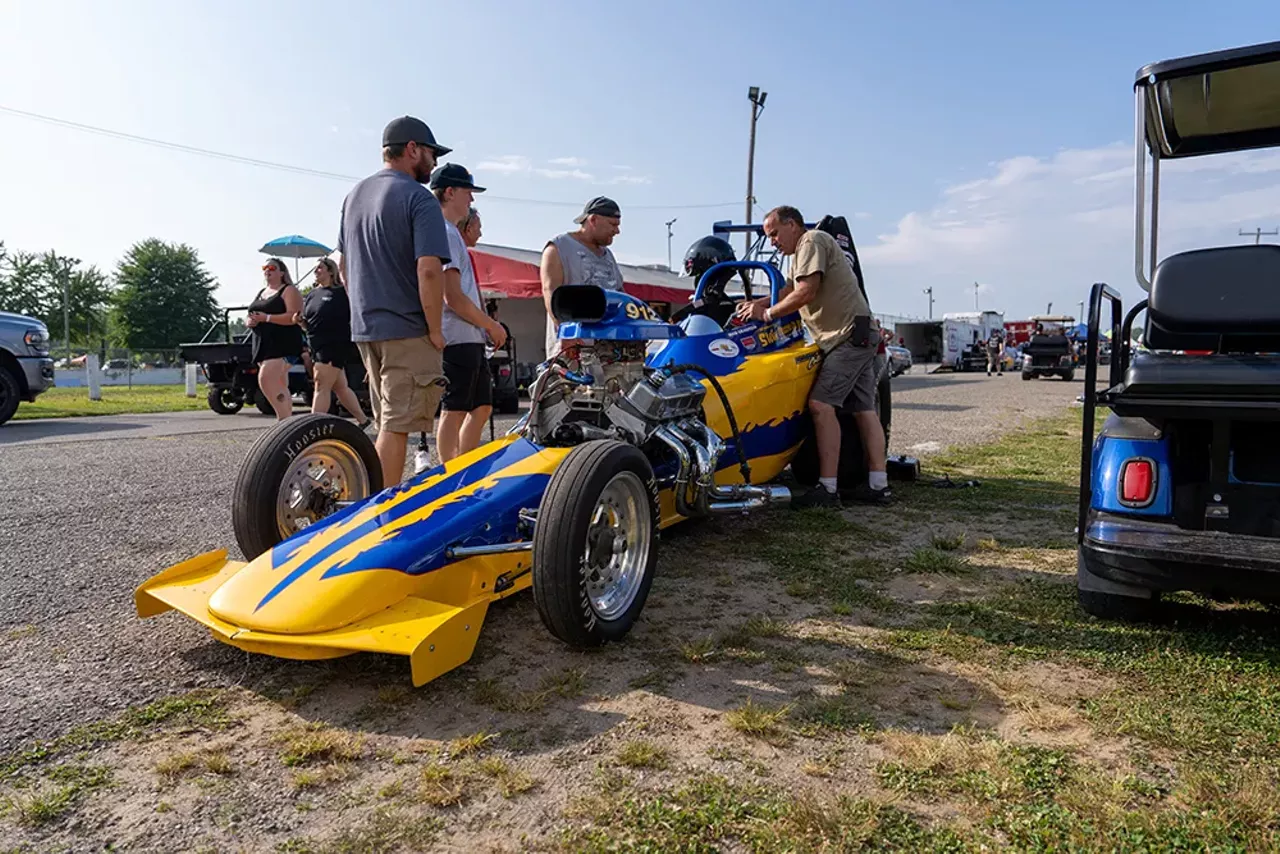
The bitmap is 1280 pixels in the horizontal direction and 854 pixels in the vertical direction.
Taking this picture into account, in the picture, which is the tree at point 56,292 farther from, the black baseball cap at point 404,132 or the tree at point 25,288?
the black baseball cap at point 404,132

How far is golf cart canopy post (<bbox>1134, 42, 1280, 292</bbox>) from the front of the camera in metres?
3.49

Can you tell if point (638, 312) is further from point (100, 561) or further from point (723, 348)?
point (100, 561)

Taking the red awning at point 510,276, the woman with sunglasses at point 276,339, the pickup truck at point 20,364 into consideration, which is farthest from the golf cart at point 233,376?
the red awning at point 510,276

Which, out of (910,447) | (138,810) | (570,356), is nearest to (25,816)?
(138,810)

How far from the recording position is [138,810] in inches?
73.5

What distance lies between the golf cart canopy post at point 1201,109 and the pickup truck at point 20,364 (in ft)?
38.0

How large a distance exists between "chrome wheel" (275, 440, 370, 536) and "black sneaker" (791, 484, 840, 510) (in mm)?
2810

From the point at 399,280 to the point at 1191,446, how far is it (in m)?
3.20

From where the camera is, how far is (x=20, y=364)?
10.2 m

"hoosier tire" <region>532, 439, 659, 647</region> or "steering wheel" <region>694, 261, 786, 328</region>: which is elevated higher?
"steering wheel" <region>694, 261, 786, 328</region>

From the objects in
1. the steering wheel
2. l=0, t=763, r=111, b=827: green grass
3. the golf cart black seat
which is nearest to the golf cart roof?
the golf cart black seat

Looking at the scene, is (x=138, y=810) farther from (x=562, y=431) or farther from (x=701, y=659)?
(x=562, y=431)

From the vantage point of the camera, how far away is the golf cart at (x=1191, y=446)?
101 inches

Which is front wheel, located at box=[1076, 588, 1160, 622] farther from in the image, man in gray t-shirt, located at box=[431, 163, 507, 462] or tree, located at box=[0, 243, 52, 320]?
tree, located at box=[0, 243, 52, 320]
